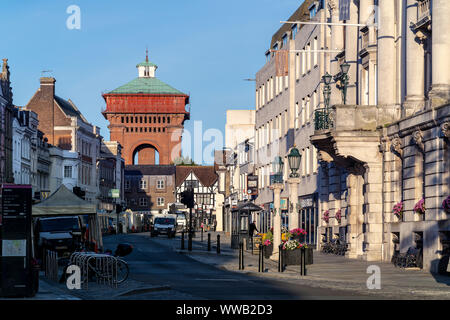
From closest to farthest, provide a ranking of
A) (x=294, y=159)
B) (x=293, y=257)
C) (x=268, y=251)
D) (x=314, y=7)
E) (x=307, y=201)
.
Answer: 1. (x=293, y=257)
2. (x=294, y=159)
3. (x=268, y=251)
4. (x=307, y=201)
5. (x=314, y=7)

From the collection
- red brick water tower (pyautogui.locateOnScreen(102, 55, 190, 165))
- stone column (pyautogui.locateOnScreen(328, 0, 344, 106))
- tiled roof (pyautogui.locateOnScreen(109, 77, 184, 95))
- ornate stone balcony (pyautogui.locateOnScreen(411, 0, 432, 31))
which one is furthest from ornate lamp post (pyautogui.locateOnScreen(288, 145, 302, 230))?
tiled roof (pyautogui.locateOnScreen(109, 77, 184, 95))

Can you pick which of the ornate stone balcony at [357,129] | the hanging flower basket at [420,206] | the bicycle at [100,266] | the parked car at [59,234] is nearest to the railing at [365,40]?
the ornate stone balcony at [357,129]

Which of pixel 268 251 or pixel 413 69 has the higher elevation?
pixel 413 69

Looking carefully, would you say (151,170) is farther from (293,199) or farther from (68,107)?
(293,199)

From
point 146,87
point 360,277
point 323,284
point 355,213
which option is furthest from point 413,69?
point 146,87

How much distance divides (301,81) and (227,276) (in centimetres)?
3208

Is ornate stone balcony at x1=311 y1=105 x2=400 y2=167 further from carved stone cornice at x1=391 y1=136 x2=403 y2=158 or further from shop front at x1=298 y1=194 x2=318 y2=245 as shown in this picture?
shop front at x1=298 y1=194 x2=318 y2=245

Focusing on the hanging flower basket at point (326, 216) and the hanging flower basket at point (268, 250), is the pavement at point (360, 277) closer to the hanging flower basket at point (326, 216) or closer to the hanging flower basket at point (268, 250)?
the hanging flower basket at point (268, 250)

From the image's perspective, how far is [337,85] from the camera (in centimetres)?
4466

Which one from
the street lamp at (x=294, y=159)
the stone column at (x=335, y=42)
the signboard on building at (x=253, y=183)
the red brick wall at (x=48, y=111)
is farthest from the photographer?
the red brick wall at (x=48, y=111)

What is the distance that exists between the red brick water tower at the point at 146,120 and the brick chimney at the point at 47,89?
5334cm

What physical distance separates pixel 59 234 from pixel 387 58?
14.5 metres

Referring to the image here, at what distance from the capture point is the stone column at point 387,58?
121 ft

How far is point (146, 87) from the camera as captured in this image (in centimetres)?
18462
